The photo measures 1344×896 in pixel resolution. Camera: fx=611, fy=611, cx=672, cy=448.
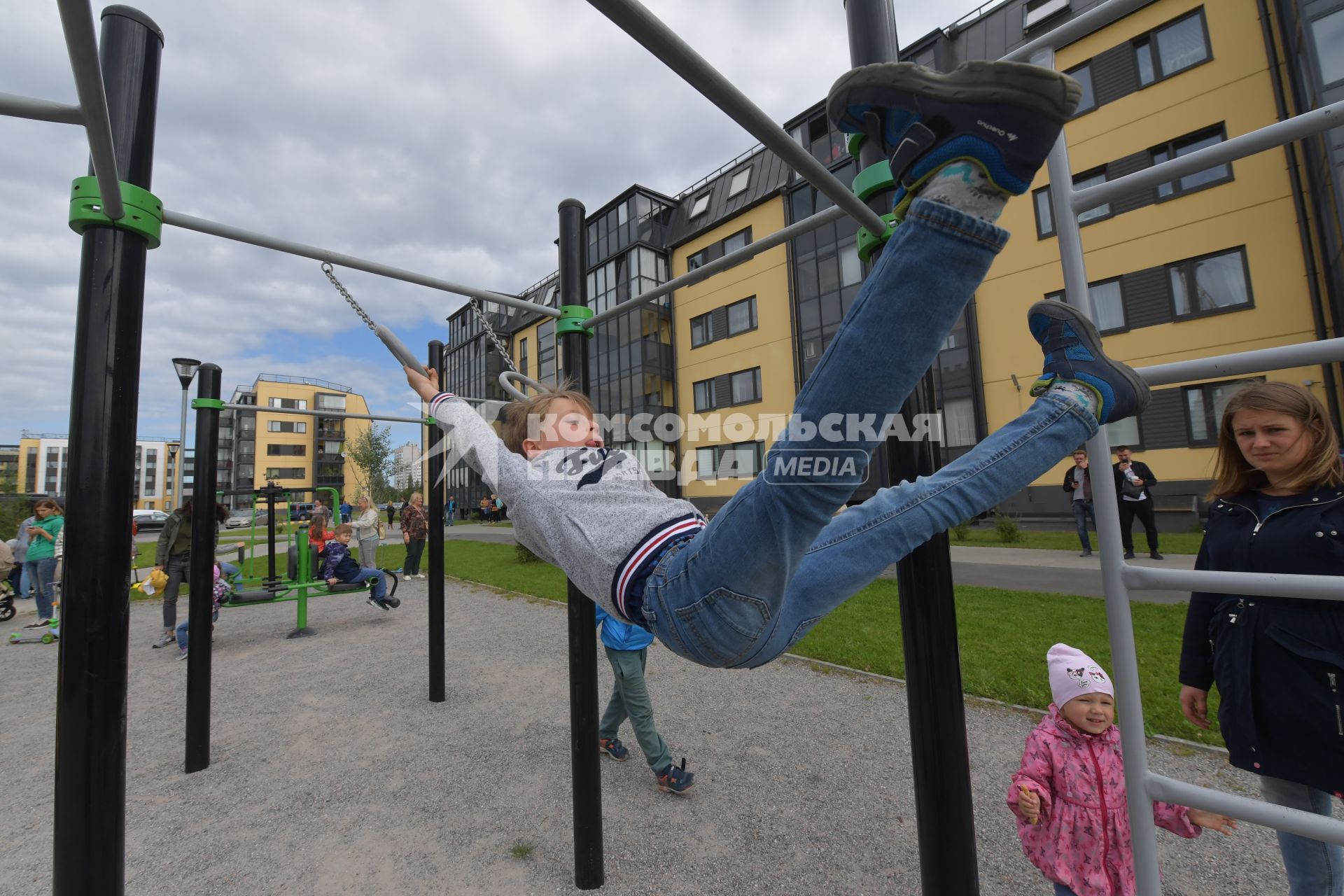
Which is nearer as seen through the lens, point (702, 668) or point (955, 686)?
point (955, 686)

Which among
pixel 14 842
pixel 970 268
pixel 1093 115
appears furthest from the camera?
pixel 1093 115

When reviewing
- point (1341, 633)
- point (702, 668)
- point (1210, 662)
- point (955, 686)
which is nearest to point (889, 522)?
point (955, 686)

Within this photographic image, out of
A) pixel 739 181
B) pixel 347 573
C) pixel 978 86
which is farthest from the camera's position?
pixel 739 181

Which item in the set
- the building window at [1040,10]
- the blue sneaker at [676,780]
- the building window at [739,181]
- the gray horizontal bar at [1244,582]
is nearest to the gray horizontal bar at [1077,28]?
the gray horizontal bar at [1244,582]

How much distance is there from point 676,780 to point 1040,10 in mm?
16846

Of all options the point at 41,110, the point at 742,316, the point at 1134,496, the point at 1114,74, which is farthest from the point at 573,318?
the point at 742,316

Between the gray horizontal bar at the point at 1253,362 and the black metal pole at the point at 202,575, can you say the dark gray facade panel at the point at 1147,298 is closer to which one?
the gray horizontal bar at the point at 1253,362

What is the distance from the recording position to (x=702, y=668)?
470 cm

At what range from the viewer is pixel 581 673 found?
2281mm

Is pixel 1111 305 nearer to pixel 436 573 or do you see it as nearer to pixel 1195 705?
pixel 1195 705

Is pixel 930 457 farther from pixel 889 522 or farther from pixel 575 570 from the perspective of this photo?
pixel 575 570

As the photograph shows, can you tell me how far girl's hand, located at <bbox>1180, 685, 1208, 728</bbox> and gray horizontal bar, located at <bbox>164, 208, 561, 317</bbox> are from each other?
242 centimetres

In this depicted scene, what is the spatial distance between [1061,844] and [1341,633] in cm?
88

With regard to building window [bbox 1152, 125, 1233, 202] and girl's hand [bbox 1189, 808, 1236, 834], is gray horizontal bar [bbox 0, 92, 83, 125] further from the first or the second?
building window [bbox 1152, 125, 1233, 202]
